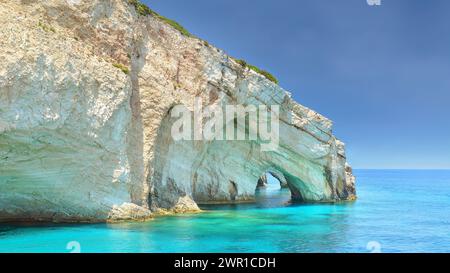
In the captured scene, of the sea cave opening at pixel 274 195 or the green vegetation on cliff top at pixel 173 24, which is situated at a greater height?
the green vegetation on cliff top at pixel 173 24

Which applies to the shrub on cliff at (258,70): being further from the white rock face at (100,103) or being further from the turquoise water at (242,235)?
the turquoise water at (242,235)

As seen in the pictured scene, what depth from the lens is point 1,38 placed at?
21078 mm

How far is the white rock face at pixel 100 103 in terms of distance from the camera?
21.8m

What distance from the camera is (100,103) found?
84.3 feet

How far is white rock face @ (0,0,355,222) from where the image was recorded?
2177cm

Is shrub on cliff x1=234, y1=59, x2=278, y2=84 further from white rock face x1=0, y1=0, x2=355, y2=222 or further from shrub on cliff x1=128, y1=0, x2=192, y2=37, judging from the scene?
shrub on cliff x1=128, y1=0, x2=192, y2=37

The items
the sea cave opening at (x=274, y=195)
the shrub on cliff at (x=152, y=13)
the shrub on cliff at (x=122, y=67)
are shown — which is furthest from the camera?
the sea cave opening at (x=274, y=195)

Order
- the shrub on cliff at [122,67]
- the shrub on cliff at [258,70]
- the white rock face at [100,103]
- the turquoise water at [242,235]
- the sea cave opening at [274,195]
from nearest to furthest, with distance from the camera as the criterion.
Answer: the turquoise water at [242,235]
the white rock face at [100,103]
the shrub on cliff at [122,67]
the shrub on cliff at [258,70]
the sea cave opening at [274,195]

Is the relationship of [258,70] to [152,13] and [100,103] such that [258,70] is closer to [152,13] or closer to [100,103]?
[152,13]

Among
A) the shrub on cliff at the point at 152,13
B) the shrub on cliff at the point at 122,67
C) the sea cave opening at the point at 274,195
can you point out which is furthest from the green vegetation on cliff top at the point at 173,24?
the sea cave opening at the point at 274,195

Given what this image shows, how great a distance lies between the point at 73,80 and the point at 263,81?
21981 millimetres

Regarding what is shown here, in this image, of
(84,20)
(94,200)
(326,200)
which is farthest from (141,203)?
(326,200)

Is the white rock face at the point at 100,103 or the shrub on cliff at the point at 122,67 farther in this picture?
the shrub on cliff at the point at 122,67

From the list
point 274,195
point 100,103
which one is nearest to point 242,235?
point 100,103
